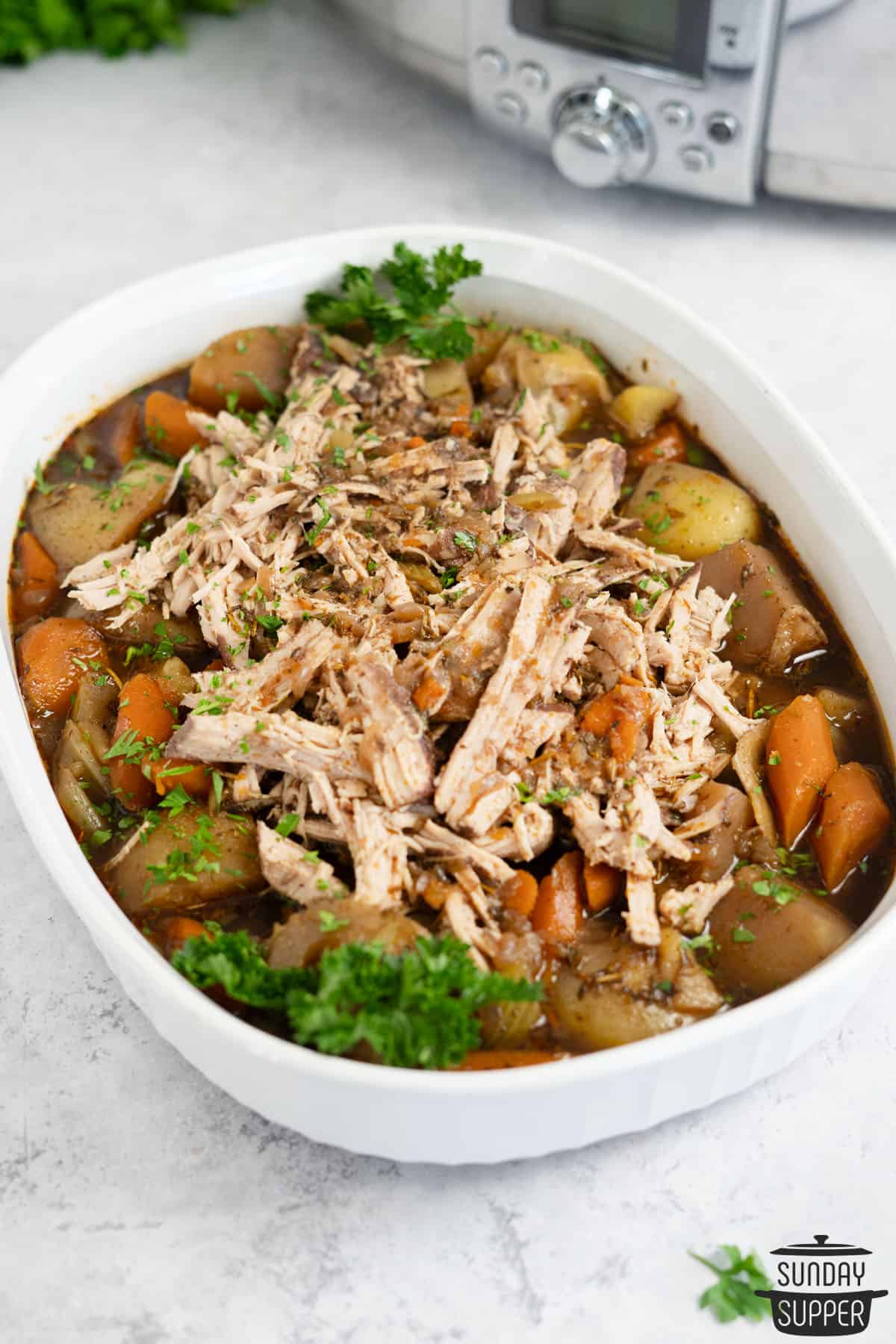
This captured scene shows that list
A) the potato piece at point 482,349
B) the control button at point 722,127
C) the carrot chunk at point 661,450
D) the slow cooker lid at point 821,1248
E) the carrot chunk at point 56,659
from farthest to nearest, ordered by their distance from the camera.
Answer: the control button at point 722,127, the potato piece at point 482,349, the carrot chunk at point 661,450, the carrot chunk at point 56,659, the slow cooker lid at point 821,1248

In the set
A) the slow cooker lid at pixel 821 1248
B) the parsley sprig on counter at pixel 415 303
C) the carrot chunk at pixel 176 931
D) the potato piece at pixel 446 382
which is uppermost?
the parsley sprig on counter at pixel 415 303

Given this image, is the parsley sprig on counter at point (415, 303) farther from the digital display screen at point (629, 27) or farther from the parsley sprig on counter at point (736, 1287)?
the parsley sprig on counter at point (736, 1287)

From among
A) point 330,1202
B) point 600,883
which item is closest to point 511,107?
point 600,883

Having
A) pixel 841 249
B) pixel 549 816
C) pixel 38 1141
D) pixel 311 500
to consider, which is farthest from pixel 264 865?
pixel 841 249

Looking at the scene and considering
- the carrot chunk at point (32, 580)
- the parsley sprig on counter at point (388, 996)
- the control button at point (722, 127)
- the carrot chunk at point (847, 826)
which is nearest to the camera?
the parsley sprig on counter at point (388, 996)

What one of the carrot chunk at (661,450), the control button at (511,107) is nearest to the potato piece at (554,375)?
the carrot chunk at (661,450)

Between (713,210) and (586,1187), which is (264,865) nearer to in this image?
(586,1187)

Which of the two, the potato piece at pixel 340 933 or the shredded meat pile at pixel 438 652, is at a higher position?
the shredded meat pile at pixel 438 652
